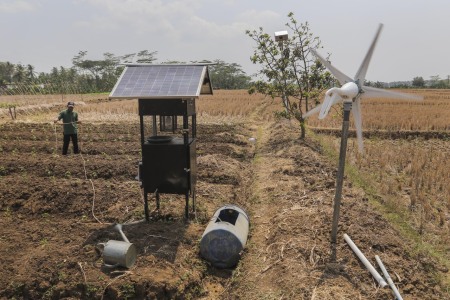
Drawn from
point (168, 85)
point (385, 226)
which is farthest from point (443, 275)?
point (168, 85)

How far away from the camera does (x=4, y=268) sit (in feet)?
16.2

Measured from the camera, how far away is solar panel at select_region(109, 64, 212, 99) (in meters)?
5.59

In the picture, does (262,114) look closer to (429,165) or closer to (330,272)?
(429,165)

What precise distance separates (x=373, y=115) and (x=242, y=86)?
7956 cm

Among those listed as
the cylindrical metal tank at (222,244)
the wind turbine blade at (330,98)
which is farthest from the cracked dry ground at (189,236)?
the wind turbine blade at (330,98)

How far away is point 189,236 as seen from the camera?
6004mm

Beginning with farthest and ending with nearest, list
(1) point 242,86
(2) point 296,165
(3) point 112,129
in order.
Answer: (1) point 242,86, (3) point 112,129, (2) point 296,165

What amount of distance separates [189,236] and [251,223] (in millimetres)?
1540

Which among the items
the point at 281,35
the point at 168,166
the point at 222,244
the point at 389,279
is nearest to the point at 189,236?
the point at 222,244

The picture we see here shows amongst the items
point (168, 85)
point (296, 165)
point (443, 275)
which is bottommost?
point (443, 275)

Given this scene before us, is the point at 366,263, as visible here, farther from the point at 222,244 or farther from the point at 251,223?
the point at 251,223

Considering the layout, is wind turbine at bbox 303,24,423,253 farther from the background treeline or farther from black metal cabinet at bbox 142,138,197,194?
the background treeline

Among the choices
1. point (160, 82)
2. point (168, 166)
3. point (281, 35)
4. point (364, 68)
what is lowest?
point (168, 166)

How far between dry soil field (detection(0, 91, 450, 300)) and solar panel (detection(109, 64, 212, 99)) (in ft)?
7.82
